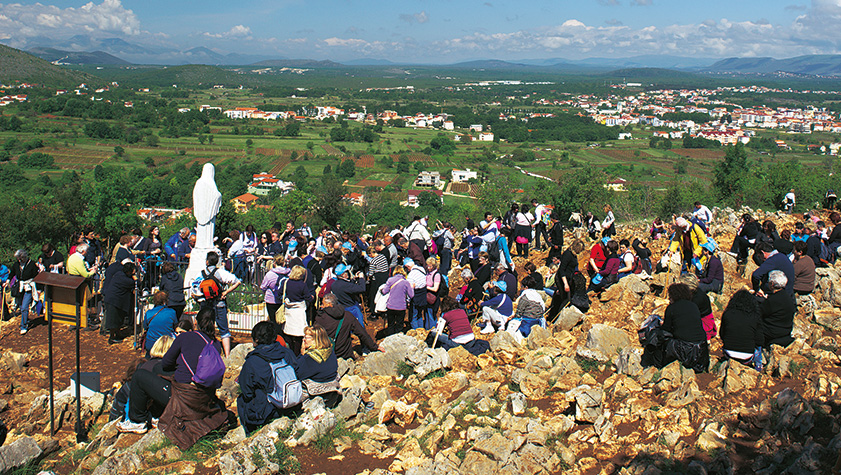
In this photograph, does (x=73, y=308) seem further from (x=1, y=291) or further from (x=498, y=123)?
(x=498, y=123)

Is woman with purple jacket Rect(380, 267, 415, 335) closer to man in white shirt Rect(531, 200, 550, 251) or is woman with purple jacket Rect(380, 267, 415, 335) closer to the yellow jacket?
the yellow jacket

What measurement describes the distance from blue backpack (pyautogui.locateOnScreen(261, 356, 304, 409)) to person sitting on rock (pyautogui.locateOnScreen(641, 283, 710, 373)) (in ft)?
12.9

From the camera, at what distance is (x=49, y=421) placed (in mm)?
6258

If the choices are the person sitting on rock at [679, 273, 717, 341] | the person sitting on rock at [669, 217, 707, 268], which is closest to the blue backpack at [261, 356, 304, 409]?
the person sitting on rock at [679, 273, 717, 341]

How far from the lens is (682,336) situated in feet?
19.3

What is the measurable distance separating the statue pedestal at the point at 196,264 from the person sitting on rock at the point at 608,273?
693 centimetres

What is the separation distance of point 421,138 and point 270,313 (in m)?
116

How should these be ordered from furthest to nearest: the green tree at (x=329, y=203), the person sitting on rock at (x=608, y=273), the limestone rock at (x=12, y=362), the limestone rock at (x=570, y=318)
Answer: the green tree at (x=329, y=203), the person sitting on rock at (x=608, y=273), the limestone rock at (x=570, y=318), the limestone rock at (x=12, y=362)

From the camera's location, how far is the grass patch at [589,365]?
6559mm

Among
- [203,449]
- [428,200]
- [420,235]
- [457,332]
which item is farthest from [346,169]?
[203,449]

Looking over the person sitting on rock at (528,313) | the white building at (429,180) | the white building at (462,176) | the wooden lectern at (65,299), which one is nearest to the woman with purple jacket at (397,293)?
the person sitting on rock at (528,313)

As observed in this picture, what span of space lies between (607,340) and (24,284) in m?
9.65

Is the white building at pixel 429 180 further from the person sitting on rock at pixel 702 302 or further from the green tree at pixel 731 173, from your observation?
the person sitting on rock at pixel 702 302

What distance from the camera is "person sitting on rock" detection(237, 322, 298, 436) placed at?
207 inches
